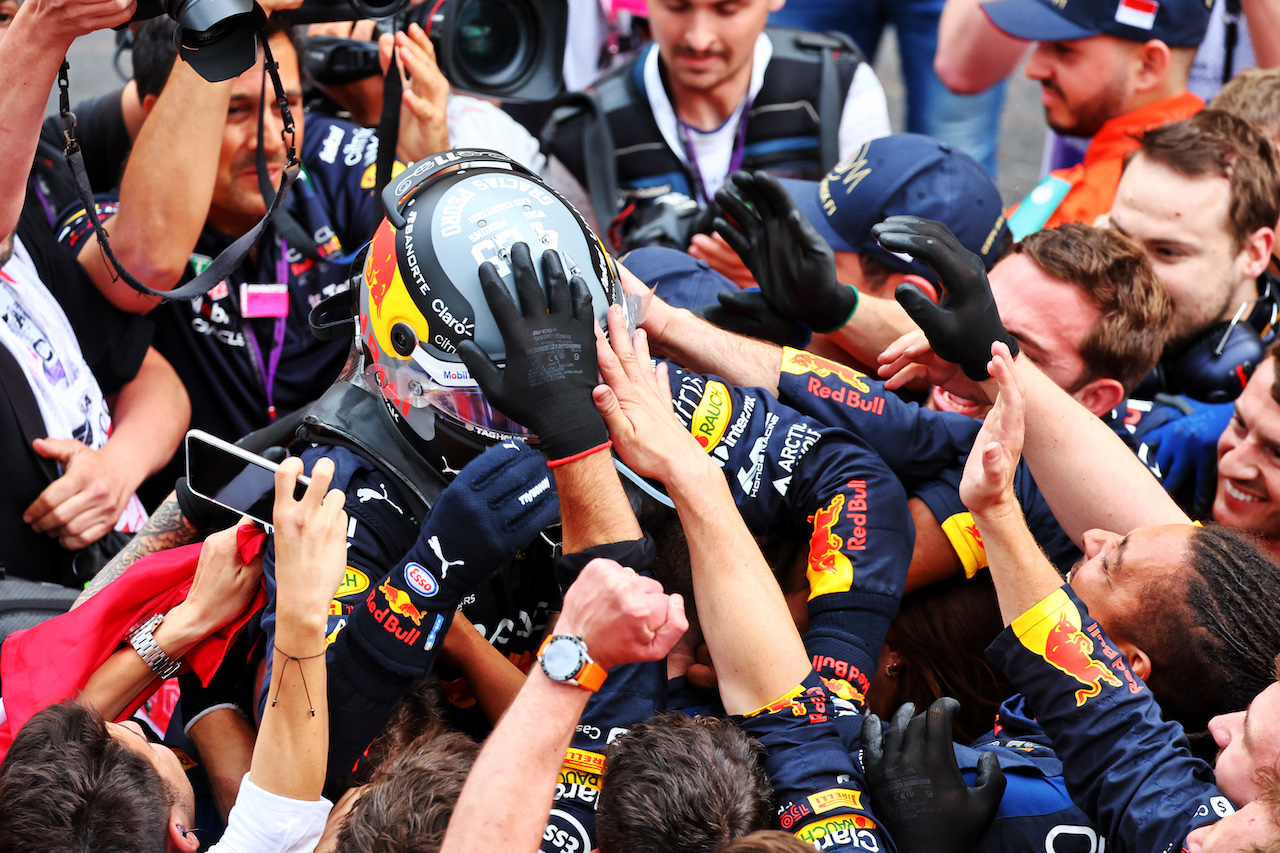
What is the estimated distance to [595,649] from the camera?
1726mm

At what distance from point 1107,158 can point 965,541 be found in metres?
2.01

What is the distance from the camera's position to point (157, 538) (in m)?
2.65

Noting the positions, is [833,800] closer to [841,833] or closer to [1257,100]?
[841,833]

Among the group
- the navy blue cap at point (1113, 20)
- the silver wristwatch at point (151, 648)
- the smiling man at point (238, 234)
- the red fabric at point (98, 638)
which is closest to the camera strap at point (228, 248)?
the smiling man at point (238, 234)

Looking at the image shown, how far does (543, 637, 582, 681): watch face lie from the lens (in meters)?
1.71

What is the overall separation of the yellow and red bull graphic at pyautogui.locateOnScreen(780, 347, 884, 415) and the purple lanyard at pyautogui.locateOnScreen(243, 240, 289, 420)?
5.26 ft

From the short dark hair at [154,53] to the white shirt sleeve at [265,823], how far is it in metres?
2.03

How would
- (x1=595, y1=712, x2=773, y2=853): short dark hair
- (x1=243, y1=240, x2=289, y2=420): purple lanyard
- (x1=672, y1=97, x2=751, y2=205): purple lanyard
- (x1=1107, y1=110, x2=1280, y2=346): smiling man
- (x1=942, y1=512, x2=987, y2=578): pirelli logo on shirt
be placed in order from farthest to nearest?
(x1=672, y1=97, x2=751, y2=205): purple lanyard
(x1=243, y1=240, x2=289, y2=420): purple lanyard
(x1=1107, y1=110, x2=1280, y2=346): smiling man
(x1=942, y1=512, x2=987, y2=578): pirelli logo on shirt
(x1=595, y1=712, x2=773, y2=853): short dark hair

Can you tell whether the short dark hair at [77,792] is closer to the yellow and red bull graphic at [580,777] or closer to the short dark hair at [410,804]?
the short dark hair at [410,804]

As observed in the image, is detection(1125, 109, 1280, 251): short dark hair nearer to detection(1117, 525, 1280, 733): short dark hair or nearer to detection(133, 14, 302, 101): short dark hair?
detection(1117, 525, 1280, 733): short dark hair

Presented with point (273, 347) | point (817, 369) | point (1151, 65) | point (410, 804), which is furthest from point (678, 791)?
point (1151, 65)

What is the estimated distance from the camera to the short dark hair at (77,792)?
6.09ft

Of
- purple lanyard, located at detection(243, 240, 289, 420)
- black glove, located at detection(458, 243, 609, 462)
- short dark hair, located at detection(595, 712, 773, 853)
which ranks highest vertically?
black glove, located at detection(458, 243, 609, 462)

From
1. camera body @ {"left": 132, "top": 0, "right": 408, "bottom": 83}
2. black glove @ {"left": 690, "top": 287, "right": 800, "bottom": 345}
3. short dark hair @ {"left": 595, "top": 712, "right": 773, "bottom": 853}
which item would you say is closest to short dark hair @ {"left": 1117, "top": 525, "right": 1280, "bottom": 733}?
short dark hair @ {"left": 595, "top": 712, "right": 773, "bottom": 853}
